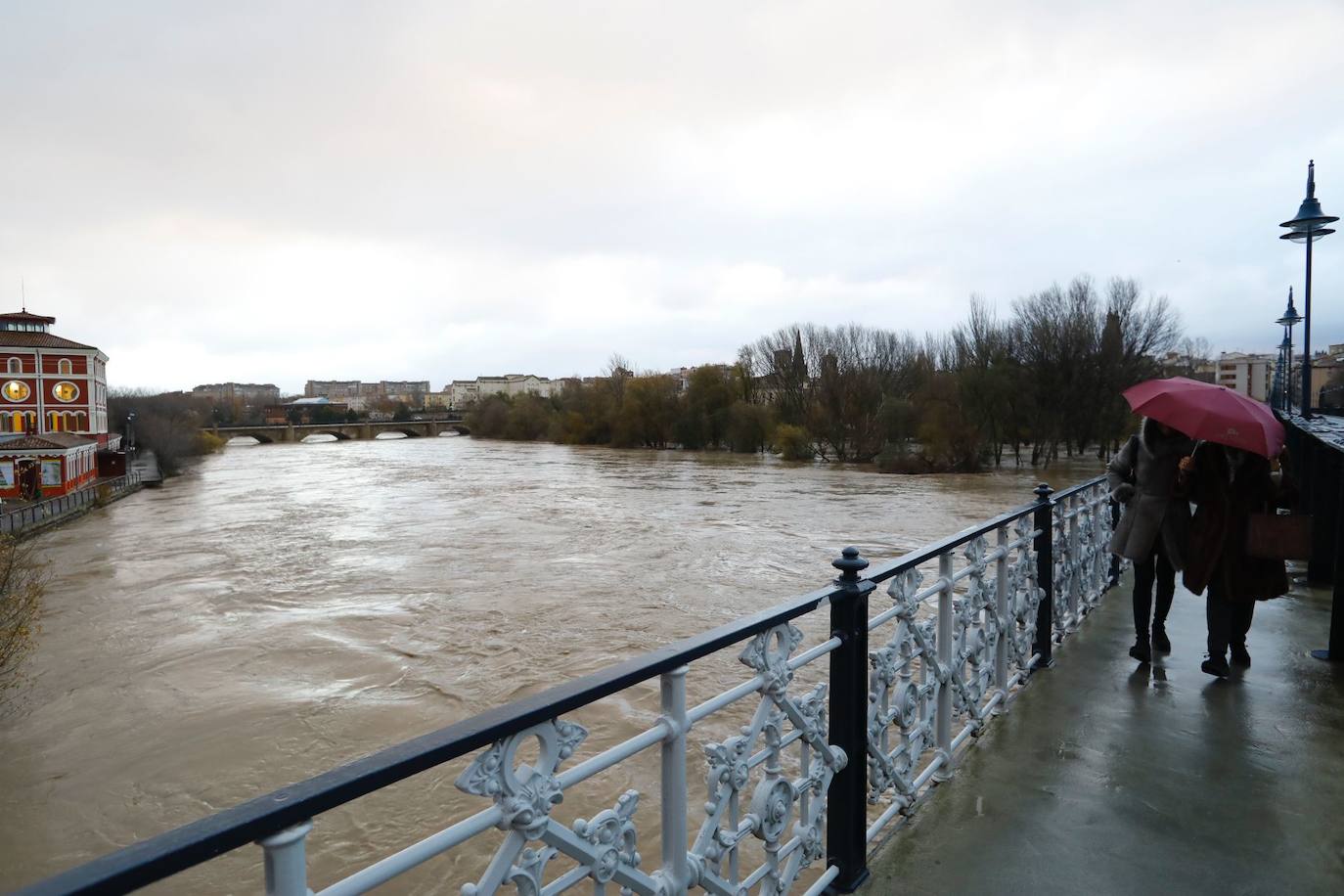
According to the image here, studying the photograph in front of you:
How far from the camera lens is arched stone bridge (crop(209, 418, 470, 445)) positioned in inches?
3356

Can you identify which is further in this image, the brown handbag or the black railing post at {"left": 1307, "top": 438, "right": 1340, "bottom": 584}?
the black railing post at {"left": 1307, "top": 438, "right": 1340, "bottom": 584}

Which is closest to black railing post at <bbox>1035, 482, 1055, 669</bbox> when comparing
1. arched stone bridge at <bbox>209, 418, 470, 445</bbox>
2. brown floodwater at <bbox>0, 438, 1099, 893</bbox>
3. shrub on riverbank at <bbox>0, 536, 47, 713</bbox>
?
brown floodwater at <bbox>0, 438, 1099, 893</bbox>

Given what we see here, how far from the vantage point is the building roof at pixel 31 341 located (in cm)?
4344

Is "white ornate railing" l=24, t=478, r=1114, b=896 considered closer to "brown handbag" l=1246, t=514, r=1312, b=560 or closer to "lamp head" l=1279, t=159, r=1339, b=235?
"brown handbag" l=1246, t=514, r=1312, b=560

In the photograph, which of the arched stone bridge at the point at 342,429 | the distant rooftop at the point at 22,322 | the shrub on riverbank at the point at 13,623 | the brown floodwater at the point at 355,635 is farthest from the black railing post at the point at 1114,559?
the arched stone bridge at the point at 342,429

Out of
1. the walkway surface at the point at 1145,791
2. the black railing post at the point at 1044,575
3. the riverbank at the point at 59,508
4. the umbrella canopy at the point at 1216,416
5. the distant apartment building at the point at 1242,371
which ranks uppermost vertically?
the distant apartment building at the point at 1242,371

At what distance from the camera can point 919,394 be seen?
42938 millimetres

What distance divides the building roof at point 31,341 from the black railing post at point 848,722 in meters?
54.3

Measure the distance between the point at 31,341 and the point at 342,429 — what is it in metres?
47.0

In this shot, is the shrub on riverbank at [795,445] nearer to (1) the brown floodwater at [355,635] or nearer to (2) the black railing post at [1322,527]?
(1) the brown floodwater at [355,635]

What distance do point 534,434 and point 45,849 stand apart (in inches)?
2831

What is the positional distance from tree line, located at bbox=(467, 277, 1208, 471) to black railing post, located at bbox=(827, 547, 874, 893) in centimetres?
3851

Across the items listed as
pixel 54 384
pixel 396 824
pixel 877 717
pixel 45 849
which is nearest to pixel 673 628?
pixel 396 824

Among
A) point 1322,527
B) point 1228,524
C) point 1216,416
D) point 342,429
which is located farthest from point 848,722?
point 342,429
